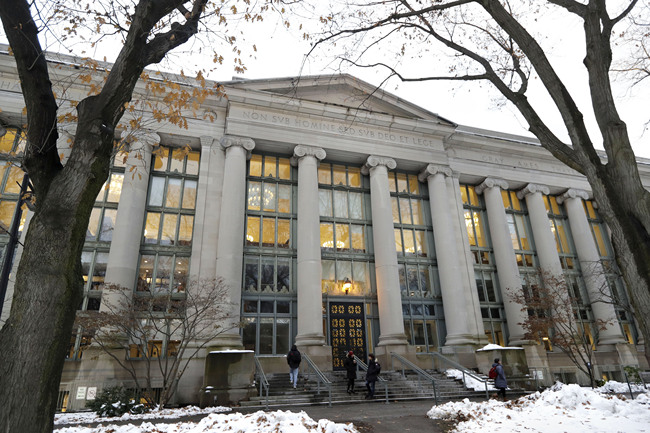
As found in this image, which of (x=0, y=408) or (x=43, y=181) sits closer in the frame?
(x=0, y=408)

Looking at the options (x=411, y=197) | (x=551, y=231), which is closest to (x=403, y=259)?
(x=411, y=197)

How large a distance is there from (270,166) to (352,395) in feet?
44.4

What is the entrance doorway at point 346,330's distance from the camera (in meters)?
20.6

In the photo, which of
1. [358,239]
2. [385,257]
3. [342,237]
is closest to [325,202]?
[342,237]

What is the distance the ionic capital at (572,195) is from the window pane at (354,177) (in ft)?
51.3

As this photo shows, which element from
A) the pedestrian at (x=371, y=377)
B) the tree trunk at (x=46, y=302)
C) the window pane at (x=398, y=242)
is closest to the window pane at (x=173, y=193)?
the window pane at (x=398, y=242)

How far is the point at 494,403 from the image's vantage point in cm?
1012

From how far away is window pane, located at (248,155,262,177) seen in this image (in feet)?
75.5

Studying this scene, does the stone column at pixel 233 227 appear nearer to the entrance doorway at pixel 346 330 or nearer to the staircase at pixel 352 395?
the staircase at pixel 352 395

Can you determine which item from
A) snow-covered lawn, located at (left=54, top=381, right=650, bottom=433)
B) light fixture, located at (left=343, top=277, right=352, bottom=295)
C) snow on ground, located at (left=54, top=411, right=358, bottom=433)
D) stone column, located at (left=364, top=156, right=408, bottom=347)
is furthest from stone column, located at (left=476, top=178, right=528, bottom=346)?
snow on ground, located at (left=54, top=411, right=358, bottom=433)

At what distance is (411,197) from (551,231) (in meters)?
9.80

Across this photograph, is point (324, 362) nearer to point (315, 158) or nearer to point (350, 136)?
point (315, 158)

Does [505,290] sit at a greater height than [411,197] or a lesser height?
lesser

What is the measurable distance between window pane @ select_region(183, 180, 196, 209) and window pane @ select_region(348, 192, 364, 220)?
9.06 meters
